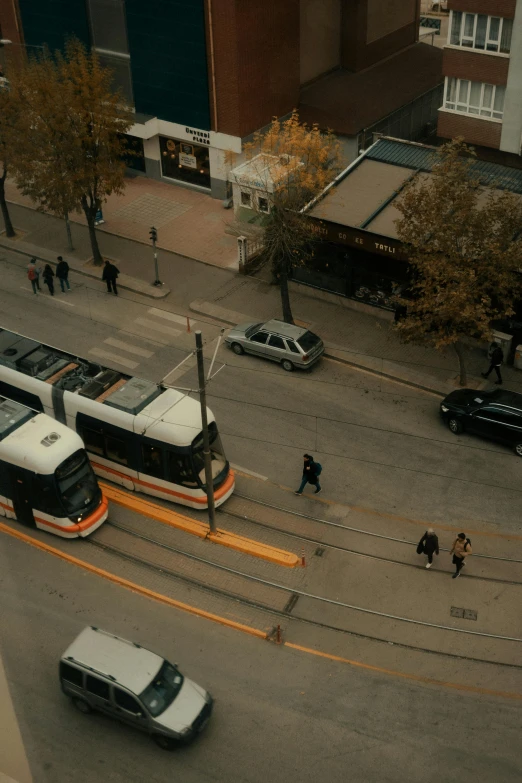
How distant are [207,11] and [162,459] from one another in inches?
921

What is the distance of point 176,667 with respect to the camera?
23.1m

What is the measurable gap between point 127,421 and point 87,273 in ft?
51.0

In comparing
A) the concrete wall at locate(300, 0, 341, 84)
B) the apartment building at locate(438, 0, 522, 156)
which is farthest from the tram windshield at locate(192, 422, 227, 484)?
the concrete wall at locate(300, 0, 341, 84)

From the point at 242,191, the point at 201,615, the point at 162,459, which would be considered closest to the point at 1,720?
the point at 201,615

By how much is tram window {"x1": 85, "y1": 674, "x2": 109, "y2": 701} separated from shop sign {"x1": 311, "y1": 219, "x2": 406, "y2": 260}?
19.5m

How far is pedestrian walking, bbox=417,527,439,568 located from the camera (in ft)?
85.5

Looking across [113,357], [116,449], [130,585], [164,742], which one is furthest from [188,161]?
[164,742]

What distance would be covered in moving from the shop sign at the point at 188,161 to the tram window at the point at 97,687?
30663 mm

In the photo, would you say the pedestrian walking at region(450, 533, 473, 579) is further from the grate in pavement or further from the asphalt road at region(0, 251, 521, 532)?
the grate in pavement

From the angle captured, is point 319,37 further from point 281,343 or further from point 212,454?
point 212,454

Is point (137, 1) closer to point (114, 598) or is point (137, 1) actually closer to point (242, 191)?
point (242, 191)

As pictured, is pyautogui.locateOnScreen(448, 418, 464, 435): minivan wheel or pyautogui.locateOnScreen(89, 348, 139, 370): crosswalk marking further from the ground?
pyautogui.locateOnScreen(448, 418, 464, 435): minivan wheel

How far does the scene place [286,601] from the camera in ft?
85.5

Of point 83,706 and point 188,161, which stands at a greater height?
point 188,161
